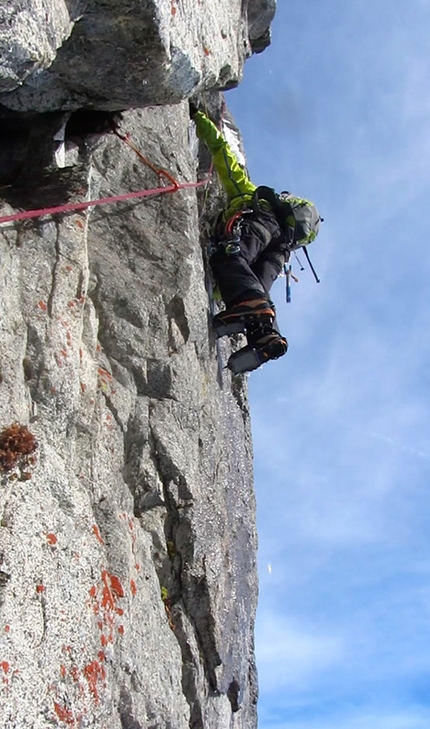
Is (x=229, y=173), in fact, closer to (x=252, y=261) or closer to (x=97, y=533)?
(x=252, y=261)

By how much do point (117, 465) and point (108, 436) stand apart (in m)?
0.31

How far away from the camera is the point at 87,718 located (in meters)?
5.44

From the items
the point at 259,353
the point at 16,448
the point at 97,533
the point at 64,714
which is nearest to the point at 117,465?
the point at 97,533

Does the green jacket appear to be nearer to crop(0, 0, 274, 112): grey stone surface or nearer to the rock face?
the rock face

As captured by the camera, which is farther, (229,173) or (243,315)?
(229,173)

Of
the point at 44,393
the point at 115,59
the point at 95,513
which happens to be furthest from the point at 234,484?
the point at 115,59

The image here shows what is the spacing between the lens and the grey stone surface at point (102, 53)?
15.6 ft

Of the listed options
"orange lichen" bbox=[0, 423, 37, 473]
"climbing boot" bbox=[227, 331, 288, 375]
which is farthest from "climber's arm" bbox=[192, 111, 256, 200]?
"orange lichen" bbox=[0, 423, 37, 473]

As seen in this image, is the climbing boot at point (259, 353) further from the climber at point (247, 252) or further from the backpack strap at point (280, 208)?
the backpack strap at point (280, 208)

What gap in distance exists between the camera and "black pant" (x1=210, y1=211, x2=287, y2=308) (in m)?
9.53

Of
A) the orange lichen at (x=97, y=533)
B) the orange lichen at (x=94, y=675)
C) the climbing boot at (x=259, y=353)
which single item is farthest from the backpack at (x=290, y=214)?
the orange lichen at (x=94, y=675)

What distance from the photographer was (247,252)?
32.8 ft

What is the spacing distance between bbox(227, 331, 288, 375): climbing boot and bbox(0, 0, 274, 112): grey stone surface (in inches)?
130

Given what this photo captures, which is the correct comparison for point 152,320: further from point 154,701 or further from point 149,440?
point 154,701
